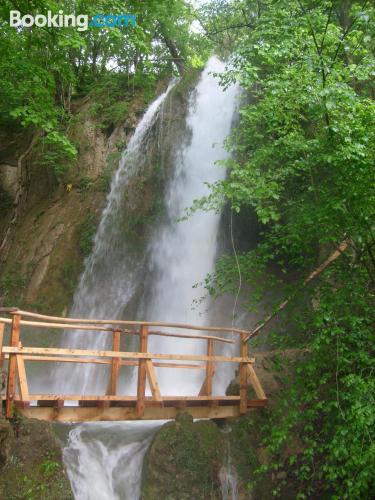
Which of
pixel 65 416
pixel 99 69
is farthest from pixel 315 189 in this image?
pixel 99 69

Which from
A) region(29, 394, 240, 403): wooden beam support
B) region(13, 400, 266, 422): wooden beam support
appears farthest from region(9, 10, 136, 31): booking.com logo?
region(13, 400, 266, 422): wooden beam support

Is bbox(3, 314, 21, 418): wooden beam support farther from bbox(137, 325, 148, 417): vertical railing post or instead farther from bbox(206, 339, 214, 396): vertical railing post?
bbox(206, 339, 214, 396): vertical railing post

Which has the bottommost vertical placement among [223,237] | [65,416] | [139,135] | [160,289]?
[65,416]

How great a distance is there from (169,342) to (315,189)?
23.2ft

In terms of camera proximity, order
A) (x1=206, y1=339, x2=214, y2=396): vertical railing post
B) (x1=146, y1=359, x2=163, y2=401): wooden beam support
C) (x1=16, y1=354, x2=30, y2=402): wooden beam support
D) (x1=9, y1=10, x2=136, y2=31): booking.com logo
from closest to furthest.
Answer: (x1=16, y1=354, x2=30, y2=402): wooden beam support, (x1=146, y1=359, x2=163, y2=401): wooden beam support, (x1=206, y1=339, x2=214, y2=396): vertical railing post, (x1=9, y1=10, x2=136, y2=31): booking.com logo

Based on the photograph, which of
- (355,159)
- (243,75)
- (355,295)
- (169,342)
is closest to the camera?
(355,159)

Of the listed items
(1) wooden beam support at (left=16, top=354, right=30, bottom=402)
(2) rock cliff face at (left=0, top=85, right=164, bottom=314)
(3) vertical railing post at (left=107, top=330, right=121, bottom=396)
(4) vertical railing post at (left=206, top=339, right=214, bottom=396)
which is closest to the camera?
(1) wooden beam support at (left=16, top=354, right=30, bottom=402)

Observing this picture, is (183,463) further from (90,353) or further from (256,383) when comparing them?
(90,353)

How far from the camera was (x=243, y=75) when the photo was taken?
7359 mm

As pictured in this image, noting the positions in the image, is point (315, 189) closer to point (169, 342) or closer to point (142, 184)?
point (169, 342)

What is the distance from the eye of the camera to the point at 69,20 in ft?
39.6

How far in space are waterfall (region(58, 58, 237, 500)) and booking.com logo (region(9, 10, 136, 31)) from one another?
393cm

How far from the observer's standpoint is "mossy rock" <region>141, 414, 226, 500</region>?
6523 mm

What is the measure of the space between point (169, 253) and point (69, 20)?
6321 mm
